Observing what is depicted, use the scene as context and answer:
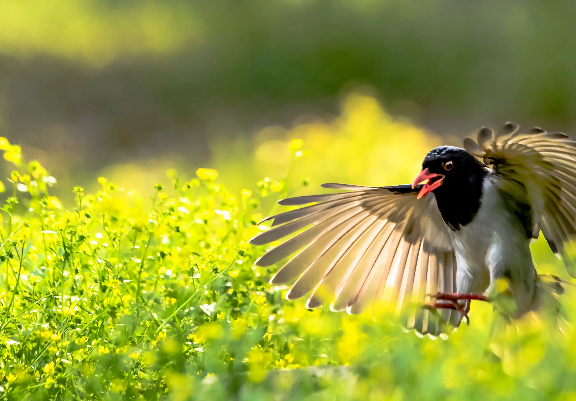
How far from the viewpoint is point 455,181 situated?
71.6 inches

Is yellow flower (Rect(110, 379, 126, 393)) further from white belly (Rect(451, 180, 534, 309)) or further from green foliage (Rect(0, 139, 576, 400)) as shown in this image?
white belly (Rect(451, 180, 534, 309))

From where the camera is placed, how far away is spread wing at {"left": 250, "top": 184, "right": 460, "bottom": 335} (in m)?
2.00

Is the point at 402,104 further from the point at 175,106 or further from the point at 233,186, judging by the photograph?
the point at 233,186

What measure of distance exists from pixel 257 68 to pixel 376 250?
6.06 metres

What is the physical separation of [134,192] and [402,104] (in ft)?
18.4

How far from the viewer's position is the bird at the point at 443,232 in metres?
1.67

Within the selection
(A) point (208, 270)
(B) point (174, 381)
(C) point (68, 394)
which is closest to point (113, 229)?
(A) point (208, 270)

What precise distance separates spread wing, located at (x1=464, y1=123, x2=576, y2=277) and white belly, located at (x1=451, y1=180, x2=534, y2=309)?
0.05m

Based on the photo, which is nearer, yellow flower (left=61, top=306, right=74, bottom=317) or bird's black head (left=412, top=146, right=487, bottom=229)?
yellow flower (left=61, top=306, right=74, bottom=317)

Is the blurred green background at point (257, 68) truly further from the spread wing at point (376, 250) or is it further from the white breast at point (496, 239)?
the white breast at point (496, 239)

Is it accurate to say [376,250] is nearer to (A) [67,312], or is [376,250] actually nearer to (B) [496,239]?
(B) [496,239]

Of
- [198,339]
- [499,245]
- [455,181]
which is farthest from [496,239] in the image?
[198,339]

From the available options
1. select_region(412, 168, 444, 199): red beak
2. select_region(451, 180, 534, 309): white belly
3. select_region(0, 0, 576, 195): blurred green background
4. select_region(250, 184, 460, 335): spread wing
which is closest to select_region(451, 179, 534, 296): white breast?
select_region(451, 180, 534, 309): white belly

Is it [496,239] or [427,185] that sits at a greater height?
[427,185]
